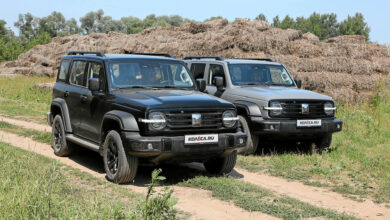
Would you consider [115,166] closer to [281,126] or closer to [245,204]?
[245,204]

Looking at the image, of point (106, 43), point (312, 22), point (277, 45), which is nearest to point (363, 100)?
point (277, 45)

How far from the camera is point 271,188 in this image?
7332 mm

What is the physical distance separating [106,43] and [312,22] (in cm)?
10923

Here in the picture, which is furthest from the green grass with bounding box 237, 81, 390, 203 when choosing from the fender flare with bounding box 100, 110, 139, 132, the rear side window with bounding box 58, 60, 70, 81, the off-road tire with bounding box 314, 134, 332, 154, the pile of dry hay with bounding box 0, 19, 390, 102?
the pile of dry hay with bounding box 0, 19, 390, 102

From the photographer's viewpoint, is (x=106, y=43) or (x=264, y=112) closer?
(x=264, y=112)

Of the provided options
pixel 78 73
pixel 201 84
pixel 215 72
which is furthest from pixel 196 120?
pixel 215 72

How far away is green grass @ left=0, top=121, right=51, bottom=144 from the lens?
11352 millimetres

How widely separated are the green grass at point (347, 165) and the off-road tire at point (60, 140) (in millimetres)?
3131

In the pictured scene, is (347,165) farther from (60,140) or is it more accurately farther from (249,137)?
(60,140)

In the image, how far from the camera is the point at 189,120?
6988 mm

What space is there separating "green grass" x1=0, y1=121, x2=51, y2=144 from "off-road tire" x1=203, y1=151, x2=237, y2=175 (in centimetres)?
450

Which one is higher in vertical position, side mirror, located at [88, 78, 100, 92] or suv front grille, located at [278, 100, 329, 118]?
side mirror, located at [88, 78, 100, 92]

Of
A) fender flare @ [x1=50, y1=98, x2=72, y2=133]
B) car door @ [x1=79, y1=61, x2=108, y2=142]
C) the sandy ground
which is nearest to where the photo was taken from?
the sandy ground

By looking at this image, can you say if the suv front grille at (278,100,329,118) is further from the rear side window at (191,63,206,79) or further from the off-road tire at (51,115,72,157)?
the off-road tire at (51,115,72,157)
